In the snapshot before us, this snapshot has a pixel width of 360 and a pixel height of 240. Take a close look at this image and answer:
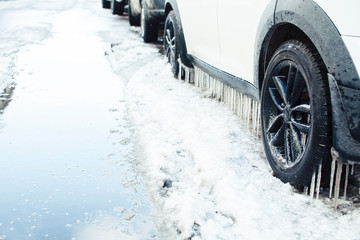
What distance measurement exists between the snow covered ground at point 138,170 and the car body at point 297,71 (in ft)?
0.96

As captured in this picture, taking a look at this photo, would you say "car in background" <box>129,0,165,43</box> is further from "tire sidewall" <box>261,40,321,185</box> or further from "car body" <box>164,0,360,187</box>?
"tire sidewall" <box>261,40,321,185</box>

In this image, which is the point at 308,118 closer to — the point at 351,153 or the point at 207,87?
the point at 351,153

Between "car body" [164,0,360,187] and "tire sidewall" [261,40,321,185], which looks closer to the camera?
"car body" [164,0,360,187]

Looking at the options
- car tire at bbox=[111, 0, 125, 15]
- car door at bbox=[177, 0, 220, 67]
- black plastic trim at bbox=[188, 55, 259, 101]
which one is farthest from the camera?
car tire at bbox=[111, 0, 125, 15]

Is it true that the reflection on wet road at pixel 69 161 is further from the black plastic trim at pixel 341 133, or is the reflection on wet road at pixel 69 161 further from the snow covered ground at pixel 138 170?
the black plastic trim at pixel 341 133

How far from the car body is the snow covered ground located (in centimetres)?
29

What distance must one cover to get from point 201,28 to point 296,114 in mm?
2072

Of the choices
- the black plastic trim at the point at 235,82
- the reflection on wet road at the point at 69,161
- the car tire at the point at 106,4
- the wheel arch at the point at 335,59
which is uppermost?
the wheel arch at the point at 335,59

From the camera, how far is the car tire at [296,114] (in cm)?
253

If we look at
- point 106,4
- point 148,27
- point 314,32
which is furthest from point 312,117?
point 106,4

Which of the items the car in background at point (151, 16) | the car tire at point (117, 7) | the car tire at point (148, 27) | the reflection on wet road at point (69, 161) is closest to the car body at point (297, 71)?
the reflection on wet road at point (69, 161)

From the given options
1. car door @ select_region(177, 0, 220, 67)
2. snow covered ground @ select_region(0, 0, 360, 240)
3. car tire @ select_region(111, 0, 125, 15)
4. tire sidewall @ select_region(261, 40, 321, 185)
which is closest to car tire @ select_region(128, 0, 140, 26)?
car tire @ select_region(111, 0, 125, 15)

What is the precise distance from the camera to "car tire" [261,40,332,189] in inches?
99.6

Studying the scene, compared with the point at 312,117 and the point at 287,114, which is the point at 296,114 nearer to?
the point at 287,114
